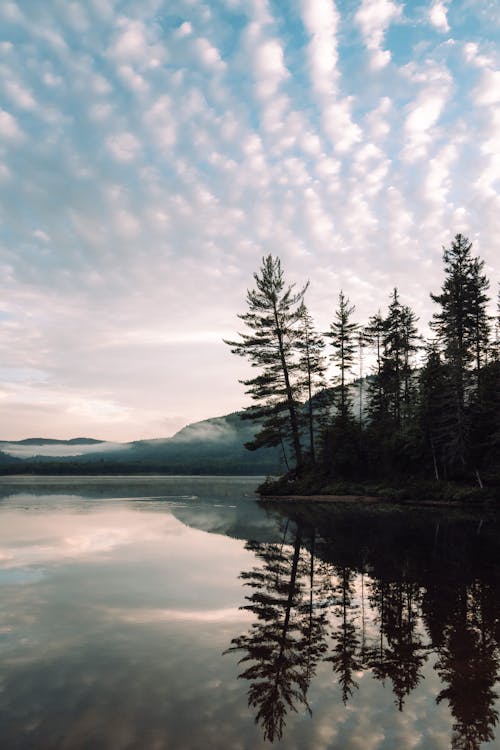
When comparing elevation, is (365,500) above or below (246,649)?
below

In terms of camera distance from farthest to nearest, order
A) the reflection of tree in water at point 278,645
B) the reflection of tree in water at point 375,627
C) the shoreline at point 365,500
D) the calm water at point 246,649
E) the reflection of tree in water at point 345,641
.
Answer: the shoreline at point 365,500 < the reflection of tree in water at point 345,641 < the reflection of tree in water at point 375,627 < the reflection of tree in water at point 278,645 < the calm water at point 246,649

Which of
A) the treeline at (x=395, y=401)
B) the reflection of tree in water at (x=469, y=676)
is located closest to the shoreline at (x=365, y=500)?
the treeline at (x=395, y=401)

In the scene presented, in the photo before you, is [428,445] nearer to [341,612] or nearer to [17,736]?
[341,612]

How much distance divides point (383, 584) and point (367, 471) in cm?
3714

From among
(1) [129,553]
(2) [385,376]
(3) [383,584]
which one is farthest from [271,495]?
(3) [383,584]

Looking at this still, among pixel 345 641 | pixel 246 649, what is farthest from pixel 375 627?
pixel 246 649

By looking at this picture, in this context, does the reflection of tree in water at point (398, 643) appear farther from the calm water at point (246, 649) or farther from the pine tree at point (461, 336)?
the pine tree at point (461, 336)

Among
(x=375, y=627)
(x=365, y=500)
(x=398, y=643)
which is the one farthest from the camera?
(x=365, y=500)

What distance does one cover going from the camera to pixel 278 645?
19.9 ft

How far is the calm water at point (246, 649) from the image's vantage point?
4.01 m

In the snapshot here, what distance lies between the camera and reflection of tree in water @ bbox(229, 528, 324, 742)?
450 cm

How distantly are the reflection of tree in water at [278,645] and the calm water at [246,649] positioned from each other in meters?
0.02

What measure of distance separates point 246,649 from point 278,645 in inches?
16.3

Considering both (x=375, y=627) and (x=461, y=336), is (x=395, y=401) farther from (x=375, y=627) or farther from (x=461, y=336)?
(x=375, y=627)
